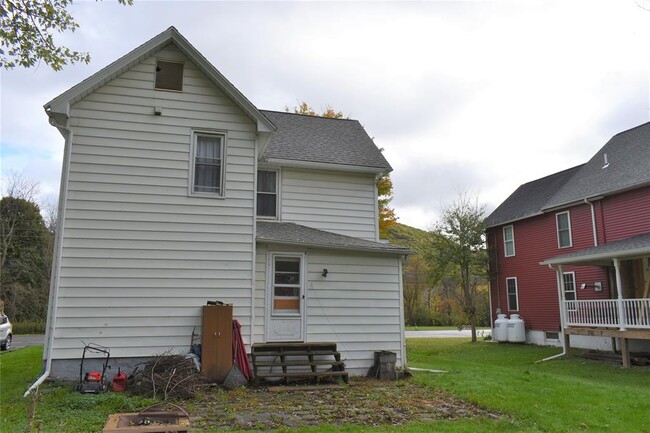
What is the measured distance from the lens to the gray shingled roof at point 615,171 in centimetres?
1573

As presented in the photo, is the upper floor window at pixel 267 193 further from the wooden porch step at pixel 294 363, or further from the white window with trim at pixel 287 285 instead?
the wooden porch step at pixel 294 363

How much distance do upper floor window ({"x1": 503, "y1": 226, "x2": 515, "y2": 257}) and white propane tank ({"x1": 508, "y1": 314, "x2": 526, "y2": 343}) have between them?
331 cm

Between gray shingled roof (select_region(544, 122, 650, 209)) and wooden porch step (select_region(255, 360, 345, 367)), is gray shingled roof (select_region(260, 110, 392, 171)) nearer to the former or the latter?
wooden porch step (select_region(255, 360, 345, 367))

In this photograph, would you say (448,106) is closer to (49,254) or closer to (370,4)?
(370,4)

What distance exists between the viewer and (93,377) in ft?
25.7

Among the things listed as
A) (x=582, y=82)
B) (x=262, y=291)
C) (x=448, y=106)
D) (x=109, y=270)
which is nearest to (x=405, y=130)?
(x=448, y=106)

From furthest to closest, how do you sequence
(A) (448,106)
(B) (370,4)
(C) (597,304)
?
(A) (448,106) → (C) (597,304) → (B) (370,4)

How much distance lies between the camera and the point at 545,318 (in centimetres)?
1945

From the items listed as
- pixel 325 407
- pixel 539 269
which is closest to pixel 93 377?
pixel 325 407

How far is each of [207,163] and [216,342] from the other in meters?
3.79

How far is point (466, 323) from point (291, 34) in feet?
109

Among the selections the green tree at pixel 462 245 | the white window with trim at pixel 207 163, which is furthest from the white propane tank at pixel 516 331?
the white window with trim at pixel 207 163

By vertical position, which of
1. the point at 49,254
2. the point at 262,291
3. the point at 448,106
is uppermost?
the point at 448,106

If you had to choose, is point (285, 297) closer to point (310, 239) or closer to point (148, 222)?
point (310, 239)
